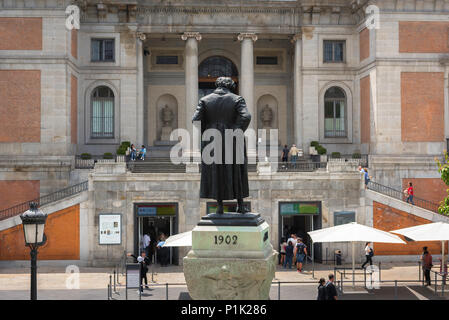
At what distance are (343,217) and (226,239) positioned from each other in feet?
63.6

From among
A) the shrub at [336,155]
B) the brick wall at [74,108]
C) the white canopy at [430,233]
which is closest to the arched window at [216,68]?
the brick wall at [74,108]

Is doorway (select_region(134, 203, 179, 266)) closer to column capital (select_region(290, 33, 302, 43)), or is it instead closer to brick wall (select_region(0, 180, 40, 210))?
brick wall (select_region(0, 180, 40, 210))

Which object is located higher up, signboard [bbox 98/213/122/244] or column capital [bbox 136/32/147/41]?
column capital [bbox 136/32/147/41]

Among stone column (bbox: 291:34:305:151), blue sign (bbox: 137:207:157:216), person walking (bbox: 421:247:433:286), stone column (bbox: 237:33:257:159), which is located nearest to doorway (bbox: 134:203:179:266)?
blue sign (bbox: 137:207:157:216)

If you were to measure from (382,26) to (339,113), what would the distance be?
7.01 metres

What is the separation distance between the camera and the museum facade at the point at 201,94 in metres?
29.3

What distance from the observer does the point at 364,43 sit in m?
39.4

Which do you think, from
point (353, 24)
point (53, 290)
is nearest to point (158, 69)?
point (353, 24)

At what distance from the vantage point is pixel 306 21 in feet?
133

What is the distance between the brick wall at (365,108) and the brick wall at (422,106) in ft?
7.90

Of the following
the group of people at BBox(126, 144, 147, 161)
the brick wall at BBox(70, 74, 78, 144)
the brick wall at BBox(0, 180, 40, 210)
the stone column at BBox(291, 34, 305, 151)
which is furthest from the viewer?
the stone column at BBox(291, 34, 305, 151)

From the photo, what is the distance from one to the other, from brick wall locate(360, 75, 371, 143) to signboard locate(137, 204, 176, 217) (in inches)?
622

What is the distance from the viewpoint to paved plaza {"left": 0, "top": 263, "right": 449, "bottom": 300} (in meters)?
20.9

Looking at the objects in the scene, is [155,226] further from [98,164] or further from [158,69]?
[158,69]
